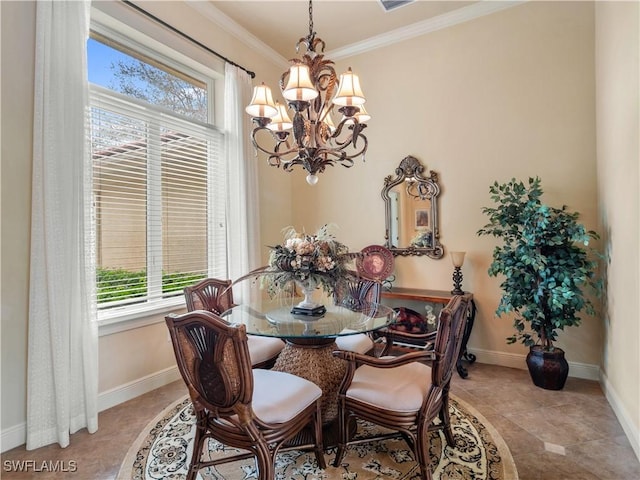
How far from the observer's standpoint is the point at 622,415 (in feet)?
7.84

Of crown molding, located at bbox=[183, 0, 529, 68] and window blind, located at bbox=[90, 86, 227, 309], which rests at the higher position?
crown molding, located at bbox=[183, 0, 529, 68]

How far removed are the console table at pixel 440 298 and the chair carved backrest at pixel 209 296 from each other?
173 centimetres

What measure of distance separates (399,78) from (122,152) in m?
3.11

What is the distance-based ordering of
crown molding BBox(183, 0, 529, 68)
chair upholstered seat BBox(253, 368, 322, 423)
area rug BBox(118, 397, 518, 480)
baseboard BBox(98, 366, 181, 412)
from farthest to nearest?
crown molding BBox(183, 0, 529, 68) < baseboard BBox(98, 366, 181, 412) < area rug BBox(118, 397, 518, 480) < chair upholstered seat BBox(253, 368, 322, 423)

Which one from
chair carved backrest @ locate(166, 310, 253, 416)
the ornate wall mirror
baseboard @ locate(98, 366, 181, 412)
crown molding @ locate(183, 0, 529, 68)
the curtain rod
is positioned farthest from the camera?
the ornate wall mirror

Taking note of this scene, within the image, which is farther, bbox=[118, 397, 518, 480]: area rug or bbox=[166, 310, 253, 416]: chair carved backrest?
bbox=[118, 397, 518, 480]: area rug

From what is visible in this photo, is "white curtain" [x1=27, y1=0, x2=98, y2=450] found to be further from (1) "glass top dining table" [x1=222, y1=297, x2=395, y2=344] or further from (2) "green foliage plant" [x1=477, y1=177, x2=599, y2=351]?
(2) "green foliage plant" [x1=477, y1=177, x2=599, y2=351]

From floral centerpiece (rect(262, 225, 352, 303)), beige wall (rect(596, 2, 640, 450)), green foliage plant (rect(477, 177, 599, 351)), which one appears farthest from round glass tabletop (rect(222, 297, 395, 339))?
beige wall (rect(596, 2, 640, 450))

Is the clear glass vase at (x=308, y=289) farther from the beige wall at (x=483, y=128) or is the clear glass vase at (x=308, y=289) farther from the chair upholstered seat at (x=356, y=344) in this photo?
the beige wall at (x=483, y=128)

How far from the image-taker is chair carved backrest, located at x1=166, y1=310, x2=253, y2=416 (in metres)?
1.49

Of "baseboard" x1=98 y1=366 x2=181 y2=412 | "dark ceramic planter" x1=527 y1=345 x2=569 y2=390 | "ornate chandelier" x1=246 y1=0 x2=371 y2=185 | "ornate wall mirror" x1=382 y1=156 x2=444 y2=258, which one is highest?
"ornate chandelier" x1=246 y1=0 x2=371 y2=185

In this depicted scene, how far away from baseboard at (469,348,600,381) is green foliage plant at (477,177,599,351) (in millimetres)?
414

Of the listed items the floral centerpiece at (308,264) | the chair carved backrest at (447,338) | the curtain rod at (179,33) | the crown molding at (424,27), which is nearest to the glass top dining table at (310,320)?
the floral centerpiece at (308,264)

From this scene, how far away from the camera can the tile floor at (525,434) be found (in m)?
1.96
